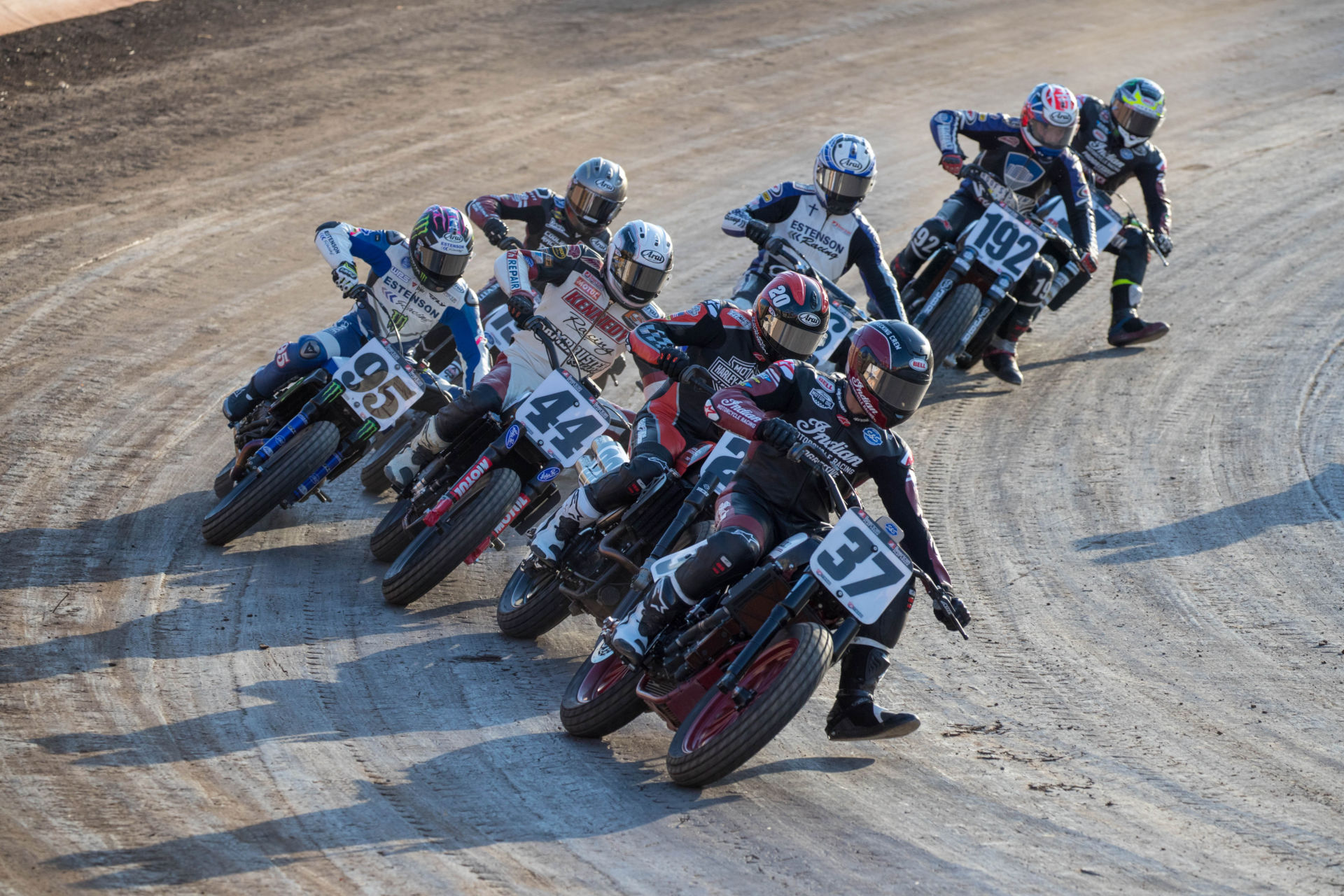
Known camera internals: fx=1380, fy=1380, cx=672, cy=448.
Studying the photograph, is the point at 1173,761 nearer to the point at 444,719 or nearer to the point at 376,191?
the point at 444,719

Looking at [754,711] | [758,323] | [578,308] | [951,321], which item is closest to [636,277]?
[578,308]

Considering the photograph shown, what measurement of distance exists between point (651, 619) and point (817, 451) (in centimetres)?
113

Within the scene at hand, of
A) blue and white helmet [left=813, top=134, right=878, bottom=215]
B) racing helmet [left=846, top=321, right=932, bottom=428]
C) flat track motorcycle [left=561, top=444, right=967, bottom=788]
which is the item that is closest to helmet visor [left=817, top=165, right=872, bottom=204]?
blue and white helmet [left=813, top=134, right=878, bottom=215]

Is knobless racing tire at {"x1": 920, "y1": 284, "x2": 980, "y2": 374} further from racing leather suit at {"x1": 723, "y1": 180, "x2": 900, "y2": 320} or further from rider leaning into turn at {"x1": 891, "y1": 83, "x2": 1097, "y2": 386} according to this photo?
racing leather suit at {"x1": 723, "y1": 180, "x2": 900, "y2": 320}

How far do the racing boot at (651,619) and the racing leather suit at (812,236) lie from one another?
472 centimetres

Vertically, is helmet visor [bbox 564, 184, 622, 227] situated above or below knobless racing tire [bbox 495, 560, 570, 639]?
above

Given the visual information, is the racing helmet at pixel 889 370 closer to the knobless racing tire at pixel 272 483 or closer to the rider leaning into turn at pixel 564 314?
the rider leaning into turn at pixel 564 314

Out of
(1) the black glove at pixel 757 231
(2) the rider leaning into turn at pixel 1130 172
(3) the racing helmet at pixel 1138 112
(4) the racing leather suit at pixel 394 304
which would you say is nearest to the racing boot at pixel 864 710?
(4) the racing leather suit at pixel 394 304

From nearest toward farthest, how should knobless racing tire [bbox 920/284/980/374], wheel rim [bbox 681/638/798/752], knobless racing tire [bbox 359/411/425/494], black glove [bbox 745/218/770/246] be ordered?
wheel rim [bbox 681/638/798/752], knobless racing tire [bbox 359/411/425/494], black glove [bbox 745/218/770/246], knobless racing tire [bbox 920/284/980/374]

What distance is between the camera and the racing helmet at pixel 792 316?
309 inches

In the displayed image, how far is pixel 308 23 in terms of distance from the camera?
2064cm

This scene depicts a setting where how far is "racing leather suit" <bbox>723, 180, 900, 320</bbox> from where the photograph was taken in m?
11.1

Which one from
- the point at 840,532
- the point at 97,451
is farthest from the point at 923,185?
the point at 840,532

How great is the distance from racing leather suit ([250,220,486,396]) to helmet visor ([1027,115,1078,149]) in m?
5.82
